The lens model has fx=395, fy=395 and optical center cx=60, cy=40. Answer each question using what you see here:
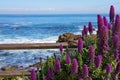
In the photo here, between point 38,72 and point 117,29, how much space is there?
1131mm

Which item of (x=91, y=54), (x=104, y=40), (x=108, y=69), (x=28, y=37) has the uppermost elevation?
(x=104, y=40)

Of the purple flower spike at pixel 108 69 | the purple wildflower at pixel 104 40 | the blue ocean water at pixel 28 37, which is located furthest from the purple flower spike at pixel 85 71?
the blue ocean water at pixel 28 37

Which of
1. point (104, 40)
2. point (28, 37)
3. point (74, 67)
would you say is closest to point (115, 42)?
point (104, 40)

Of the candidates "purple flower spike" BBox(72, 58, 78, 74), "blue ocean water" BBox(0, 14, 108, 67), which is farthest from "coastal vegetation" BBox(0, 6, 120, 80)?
"blue ocean water" BBox(0, 14, 108, 67)

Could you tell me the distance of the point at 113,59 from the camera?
4.67m

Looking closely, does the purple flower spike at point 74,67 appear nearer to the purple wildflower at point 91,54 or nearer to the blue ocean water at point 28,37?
the purple wildflower at point 91,54

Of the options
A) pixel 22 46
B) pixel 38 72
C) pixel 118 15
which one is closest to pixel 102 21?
pixel 118 15

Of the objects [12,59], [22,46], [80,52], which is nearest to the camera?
[80,52]

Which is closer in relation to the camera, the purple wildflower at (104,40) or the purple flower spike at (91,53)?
the purple flower spike at (91,53)

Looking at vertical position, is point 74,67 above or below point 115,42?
below

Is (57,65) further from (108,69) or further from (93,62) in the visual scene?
(108,69)

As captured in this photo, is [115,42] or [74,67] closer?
[74,67]

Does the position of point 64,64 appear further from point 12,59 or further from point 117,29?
point 12,59

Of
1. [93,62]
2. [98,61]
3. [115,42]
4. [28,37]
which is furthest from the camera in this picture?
[28,37]
